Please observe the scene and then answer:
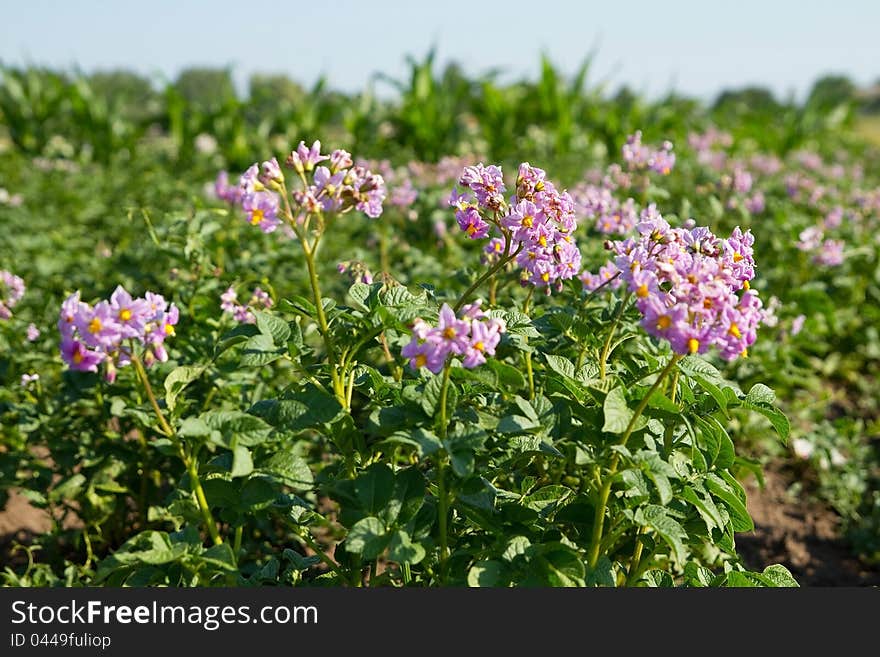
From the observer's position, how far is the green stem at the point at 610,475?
1.63m

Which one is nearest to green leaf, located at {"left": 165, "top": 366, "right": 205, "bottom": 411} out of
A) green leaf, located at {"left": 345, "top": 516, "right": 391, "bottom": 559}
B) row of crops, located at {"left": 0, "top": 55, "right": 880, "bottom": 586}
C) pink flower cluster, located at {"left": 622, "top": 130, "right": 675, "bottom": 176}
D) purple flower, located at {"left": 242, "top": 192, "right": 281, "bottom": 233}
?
row of crops, located at {"left": 0, "top": 55, "right": 880, "bottom": 586}

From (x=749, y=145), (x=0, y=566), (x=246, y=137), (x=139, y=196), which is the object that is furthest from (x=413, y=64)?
(x=0, y=566)

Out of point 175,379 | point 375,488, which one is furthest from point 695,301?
point 175,379

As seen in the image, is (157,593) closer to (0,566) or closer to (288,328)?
(288,328)

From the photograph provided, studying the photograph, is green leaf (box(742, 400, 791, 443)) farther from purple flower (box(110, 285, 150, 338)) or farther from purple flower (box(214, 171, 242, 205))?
purple flower (box(214, 171, 242, 205))

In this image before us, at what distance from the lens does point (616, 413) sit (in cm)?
163

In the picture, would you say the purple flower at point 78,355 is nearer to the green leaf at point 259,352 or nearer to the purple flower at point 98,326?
the purple flower at point 98,326

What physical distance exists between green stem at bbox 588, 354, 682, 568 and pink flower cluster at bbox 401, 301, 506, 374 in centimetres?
31

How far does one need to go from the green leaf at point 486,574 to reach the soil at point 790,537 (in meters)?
1.71

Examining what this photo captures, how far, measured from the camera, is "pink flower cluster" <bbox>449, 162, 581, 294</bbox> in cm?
194

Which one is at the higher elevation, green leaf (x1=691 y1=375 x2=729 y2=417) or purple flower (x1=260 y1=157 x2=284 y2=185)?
purple flower (x1=260 y1=157 x2=284 y2=185)

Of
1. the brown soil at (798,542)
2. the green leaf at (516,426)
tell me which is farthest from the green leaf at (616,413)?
the brown soil at (798,542)

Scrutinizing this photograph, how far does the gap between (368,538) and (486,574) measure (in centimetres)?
23

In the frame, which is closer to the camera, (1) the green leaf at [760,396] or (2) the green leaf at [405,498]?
(2) the green leaf at [405,498]
